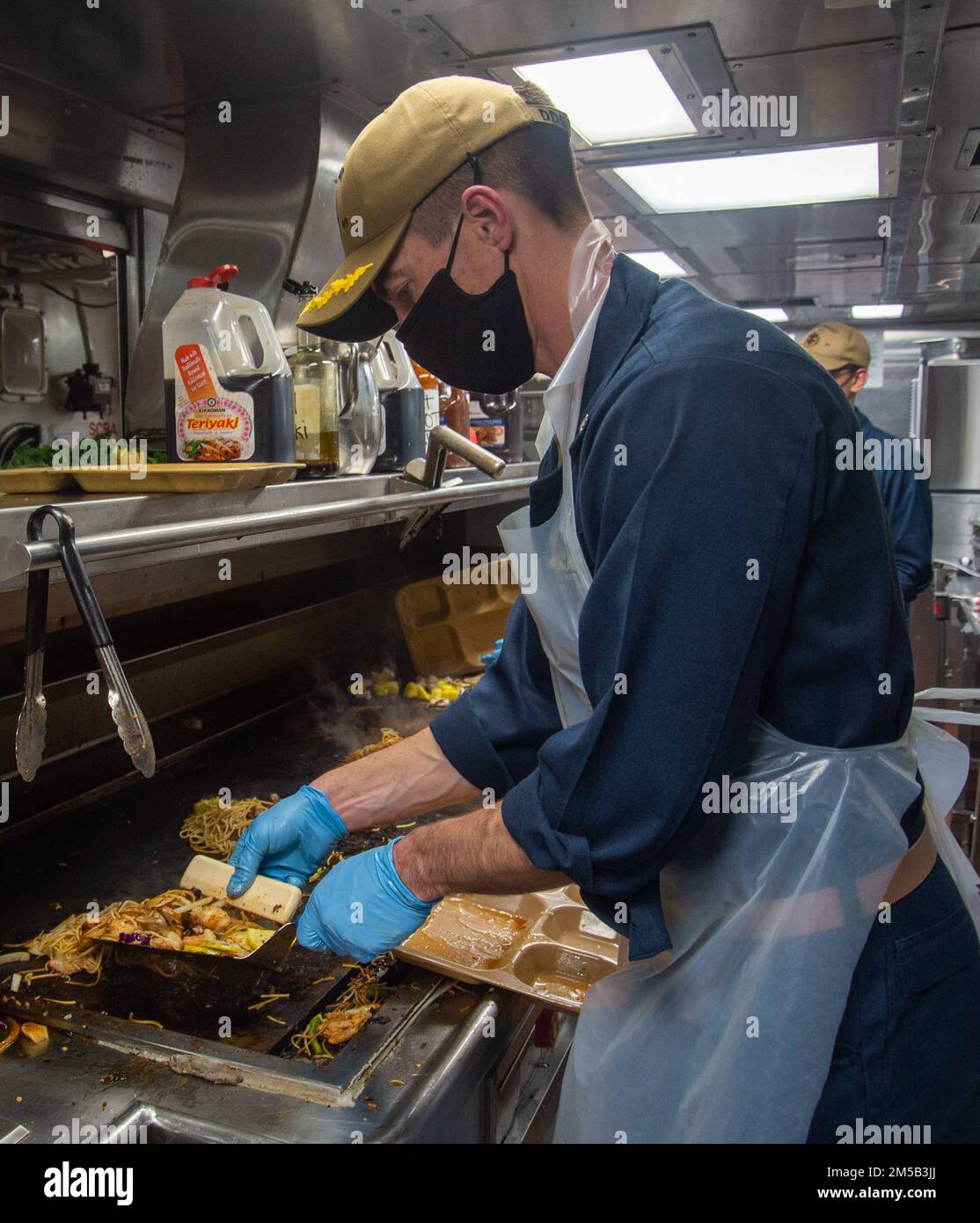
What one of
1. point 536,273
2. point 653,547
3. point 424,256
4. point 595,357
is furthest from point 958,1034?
point 424,256

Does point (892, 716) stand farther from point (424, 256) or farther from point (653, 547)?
Result: point (424, 256)

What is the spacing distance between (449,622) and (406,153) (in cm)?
216

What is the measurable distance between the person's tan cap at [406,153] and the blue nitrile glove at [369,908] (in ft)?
2.42

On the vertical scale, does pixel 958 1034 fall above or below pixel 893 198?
below

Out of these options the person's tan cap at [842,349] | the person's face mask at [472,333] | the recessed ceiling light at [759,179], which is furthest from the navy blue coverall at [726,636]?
the person's tan cap at [842,349]

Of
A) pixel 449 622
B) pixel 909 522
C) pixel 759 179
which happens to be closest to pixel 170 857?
pixel 449 622

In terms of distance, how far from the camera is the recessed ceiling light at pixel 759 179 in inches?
117

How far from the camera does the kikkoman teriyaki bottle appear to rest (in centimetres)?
153

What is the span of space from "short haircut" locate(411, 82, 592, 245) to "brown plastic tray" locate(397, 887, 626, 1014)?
0.99m

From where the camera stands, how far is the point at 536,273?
117cm

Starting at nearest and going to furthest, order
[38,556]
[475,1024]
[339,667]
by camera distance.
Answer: [38,556], [475,1024], [339,667]

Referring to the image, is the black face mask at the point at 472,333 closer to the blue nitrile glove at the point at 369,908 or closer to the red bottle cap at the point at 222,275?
the red bottle cap at the point at 222,275
